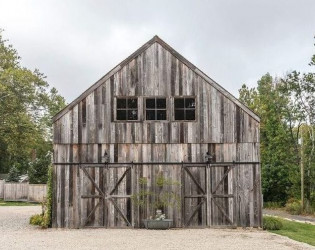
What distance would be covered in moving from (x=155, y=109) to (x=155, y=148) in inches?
69.8

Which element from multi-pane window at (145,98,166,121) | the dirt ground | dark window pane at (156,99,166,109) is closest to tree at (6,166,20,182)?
the dirt ground

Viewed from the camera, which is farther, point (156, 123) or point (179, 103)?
point (179, 103)

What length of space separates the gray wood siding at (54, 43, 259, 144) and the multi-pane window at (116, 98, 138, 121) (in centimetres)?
22

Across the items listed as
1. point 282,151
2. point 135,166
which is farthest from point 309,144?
point 135,166

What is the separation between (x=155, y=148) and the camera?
70.9 feet

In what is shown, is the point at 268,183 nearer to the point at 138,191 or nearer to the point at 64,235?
the point at 138,191

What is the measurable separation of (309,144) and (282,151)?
2.36 m

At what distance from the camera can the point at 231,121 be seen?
2177 cm

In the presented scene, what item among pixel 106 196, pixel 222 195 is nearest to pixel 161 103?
pixel 106 196

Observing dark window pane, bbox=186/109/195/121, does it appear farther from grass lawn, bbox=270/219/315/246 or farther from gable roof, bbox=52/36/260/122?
grass lawn, bbox=270/219/315/246

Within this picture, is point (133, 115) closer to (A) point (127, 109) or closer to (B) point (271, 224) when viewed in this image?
(A) point (127, 109)

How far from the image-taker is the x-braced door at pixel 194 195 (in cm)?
2138

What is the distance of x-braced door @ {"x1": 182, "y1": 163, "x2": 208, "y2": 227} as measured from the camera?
21.4m

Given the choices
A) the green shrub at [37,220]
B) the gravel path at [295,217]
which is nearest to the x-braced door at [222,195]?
the gravel path at [295,217]
